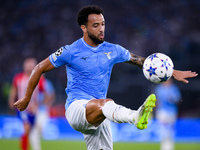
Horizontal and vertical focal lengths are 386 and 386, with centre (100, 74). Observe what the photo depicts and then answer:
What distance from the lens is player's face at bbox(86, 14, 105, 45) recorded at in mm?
5297

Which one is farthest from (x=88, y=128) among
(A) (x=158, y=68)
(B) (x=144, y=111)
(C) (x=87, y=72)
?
(A) (x=158, y=68)

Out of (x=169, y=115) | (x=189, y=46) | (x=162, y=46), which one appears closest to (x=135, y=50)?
(x=162, y=46)

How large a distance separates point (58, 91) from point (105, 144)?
877 cm

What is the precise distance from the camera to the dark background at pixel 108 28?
16.4 metres

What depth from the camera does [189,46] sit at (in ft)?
52.3

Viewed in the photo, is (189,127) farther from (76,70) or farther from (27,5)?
(27,5)

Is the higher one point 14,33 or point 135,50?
point 14,33

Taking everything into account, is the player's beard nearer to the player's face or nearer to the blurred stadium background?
the player's face

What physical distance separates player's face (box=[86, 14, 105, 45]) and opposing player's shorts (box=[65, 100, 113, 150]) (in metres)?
0.89

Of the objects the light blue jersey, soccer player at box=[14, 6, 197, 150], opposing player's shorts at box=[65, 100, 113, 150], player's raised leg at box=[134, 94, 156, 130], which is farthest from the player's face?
player's raised leg at box=[134, 94, 156, 130]

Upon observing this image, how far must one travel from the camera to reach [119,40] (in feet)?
57.3

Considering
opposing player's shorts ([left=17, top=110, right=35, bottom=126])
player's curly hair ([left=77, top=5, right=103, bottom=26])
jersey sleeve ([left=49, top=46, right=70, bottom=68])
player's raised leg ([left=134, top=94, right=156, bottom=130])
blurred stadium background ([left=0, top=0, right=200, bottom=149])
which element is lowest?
player's raised leg ([left=134, top=94, right=156, bottom=130])

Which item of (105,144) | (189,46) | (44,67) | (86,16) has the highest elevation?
(189,46)

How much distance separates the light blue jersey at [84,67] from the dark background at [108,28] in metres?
9.19
